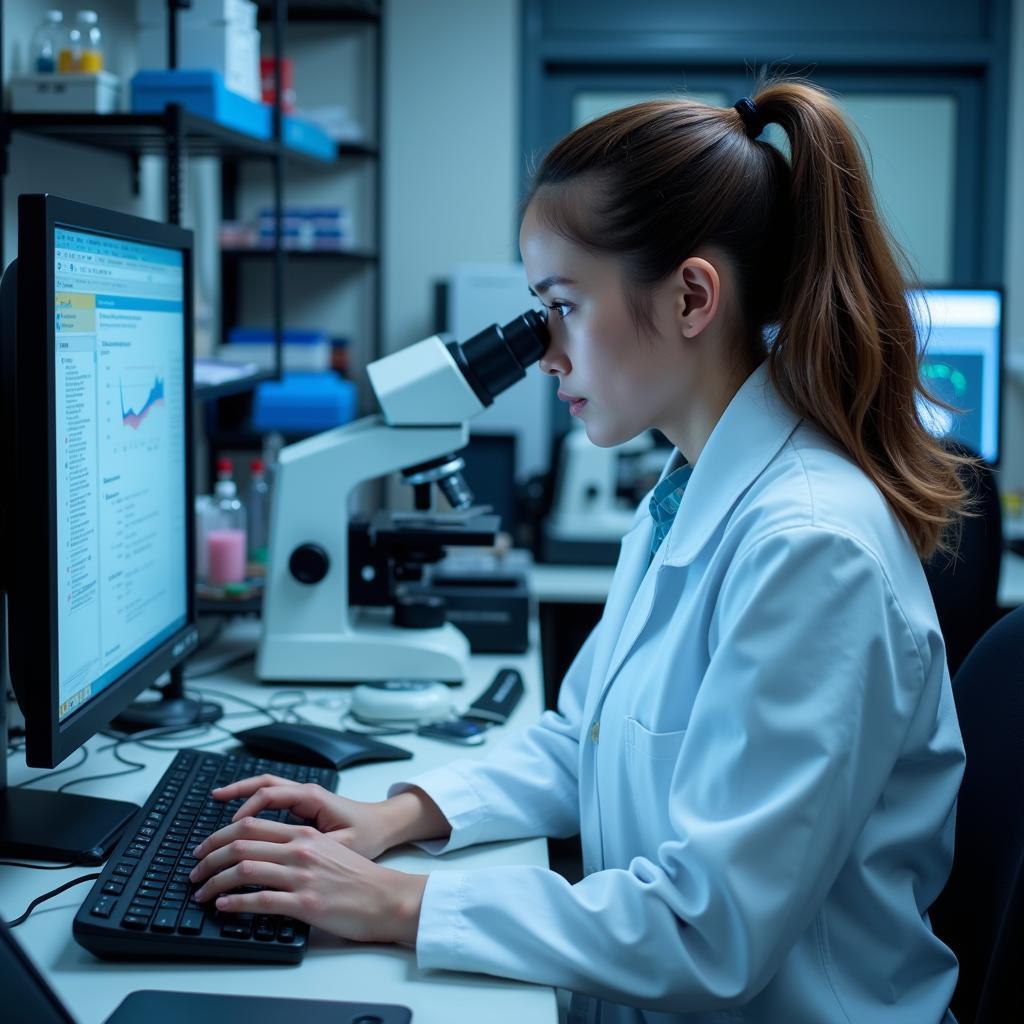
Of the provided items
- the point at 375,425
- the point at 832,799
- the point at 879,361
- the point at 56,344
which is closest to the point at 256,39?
the point at 375,425

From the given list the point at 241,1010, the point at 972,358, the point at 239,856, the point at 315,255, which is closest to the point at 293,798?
the point at 239,856

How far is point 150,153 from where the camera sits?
2.30 metres

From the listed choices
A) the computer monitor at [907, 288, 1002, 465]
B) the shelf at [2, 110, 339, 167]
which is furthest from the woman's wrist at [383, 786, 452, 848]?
the computer monitor at [907, 288, 1002, 465]

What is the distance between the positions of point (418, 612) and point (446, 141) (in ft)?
7.24

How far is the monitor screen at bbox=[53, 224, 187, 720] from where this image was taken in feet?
3.12

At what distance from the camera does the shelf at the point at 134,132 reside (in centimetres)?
180

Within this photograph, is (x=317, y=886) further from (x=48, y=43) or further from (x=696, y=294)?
(x=48, y=43)

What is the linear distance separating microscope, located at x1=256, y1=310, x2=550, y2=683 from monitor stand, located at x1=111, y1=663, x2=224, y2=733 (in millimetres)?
200

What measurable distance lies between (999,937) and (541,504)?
1.95m

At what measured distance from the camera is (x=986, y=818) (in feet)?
3.36

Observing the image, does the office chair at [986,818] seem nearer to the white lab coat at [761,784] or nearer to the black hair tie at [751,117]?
the white lab coat at [761,784]

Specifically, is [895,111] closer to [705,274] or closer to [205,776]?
[705,274]

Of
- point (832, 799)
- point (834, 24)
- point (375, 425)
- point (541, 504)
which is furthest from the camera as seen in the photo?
point (834, 24)

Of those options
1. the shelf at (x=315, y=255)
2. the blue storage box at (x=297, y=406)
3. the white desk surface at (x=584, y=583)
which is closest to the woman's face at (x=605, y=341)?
the white desk surface at (x=584, y=583)
